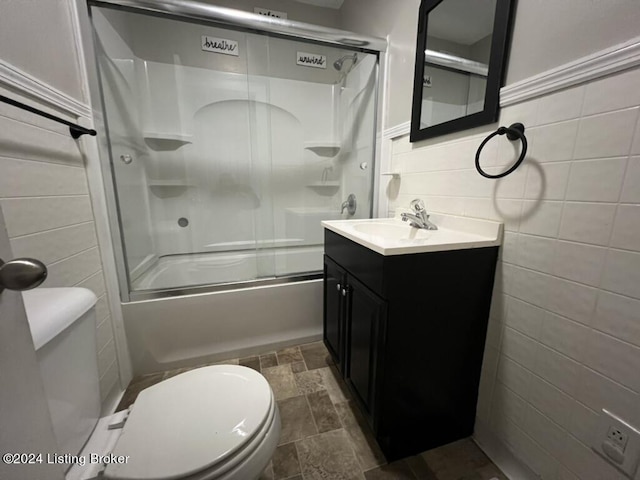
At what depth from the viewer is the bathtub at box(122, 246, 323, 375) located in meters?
1.46

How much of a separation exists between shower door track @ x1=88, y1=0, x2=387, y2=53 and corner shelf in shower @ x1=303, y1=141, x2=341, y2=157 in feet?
2.38

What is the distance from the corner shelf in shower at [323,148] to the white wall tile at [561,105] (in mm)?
1557

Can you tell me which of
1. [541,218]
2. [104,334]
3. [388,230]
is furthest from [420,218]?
[104,334]

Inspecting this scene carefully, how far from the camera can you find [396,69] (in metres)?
1.50

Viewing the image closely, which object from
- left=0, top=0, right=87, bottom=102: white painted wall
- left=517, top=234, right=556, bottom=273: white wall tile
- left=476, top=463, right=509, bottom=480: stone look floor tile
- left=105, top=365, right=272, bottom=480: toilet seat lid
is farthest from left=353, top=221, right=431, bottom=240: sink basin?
left=0, top=0, right=87, bottom=102: white painted wall

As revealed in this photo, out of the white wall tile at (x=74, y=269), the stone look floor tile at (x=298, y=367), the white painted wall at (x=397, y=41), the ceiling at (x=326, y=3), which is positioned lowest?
the stone look floor tile at (x=298, y=367)

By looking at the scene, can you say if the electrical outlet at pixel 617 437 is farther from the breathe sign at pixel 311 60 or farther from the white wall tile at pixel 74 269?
the breathe sign at pixel 311 60

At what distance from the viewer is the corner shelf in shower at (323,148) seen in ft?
7.30

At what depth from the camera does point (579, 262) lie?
2.44 feet

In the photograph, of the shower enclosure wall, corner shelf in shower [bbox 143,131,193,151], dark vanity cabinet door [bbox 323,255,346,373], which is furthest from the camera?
corner shelf in shower [bbox 143,131,193,151]

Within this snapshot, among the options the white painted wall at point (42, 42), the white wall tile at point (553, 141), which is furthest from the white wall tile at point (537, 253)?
the white painted wall at point (42, 42)

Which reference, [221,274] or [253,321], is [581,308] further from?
[221,274]

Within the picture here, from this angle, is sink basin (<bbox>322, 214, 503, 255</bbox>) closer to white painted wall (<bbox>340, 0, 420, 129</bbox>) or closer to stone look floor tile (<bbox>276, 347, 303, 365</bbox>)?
white painted wall (<bbox>340, 0, 420, 129</bbox>)

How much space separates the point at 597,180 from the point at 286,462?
1.39 m
